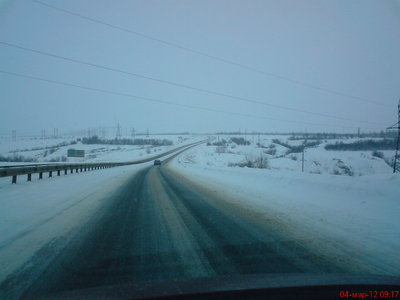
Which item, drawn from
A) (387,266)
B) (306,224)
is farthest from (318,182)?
(387,266)

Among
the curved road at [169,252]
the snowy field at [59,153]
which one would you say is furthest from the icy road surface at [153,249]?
the snowy field at [59,153]

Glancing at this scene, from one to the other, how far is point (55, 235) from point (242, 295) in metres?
5.00

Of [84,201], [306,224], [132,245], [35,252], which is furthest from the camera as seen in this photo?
[84,201]

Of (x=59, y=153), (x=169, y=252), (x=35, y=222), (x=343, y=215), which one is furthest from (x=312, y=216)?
(x=59, y=153)

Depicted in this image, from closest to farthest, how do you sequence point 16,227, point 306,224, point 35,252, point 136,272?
1. point 136,272
2. point 35,252
3. point 16,227
4. point 306,224

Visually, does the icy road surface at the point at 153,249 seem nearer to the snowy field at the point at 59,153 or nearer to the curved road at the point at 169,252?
the curved road at the point at 169,252

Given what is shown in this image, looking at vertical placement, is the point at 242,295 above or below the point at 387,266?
above

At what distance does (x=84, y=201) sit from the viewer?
464 inches

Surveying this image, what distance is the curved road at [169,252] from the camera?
14.4ft

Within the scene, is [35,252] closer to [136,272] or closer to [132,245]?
[132,245]

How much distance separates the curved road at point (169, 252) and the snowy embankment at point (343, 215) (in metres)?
0.63

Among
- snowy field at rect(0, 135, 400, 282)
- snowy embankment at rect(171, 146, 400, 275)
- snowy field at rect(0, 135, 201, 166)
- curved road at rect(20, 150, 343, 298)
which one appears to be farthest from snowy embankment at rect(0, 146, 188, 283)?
snowy field at rect(0, 135, 201, 166)

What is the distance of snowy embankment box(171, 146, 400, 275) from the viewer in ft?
17.9

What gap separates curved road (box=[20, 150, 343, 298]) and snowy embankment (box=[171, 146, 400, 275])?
630mm
